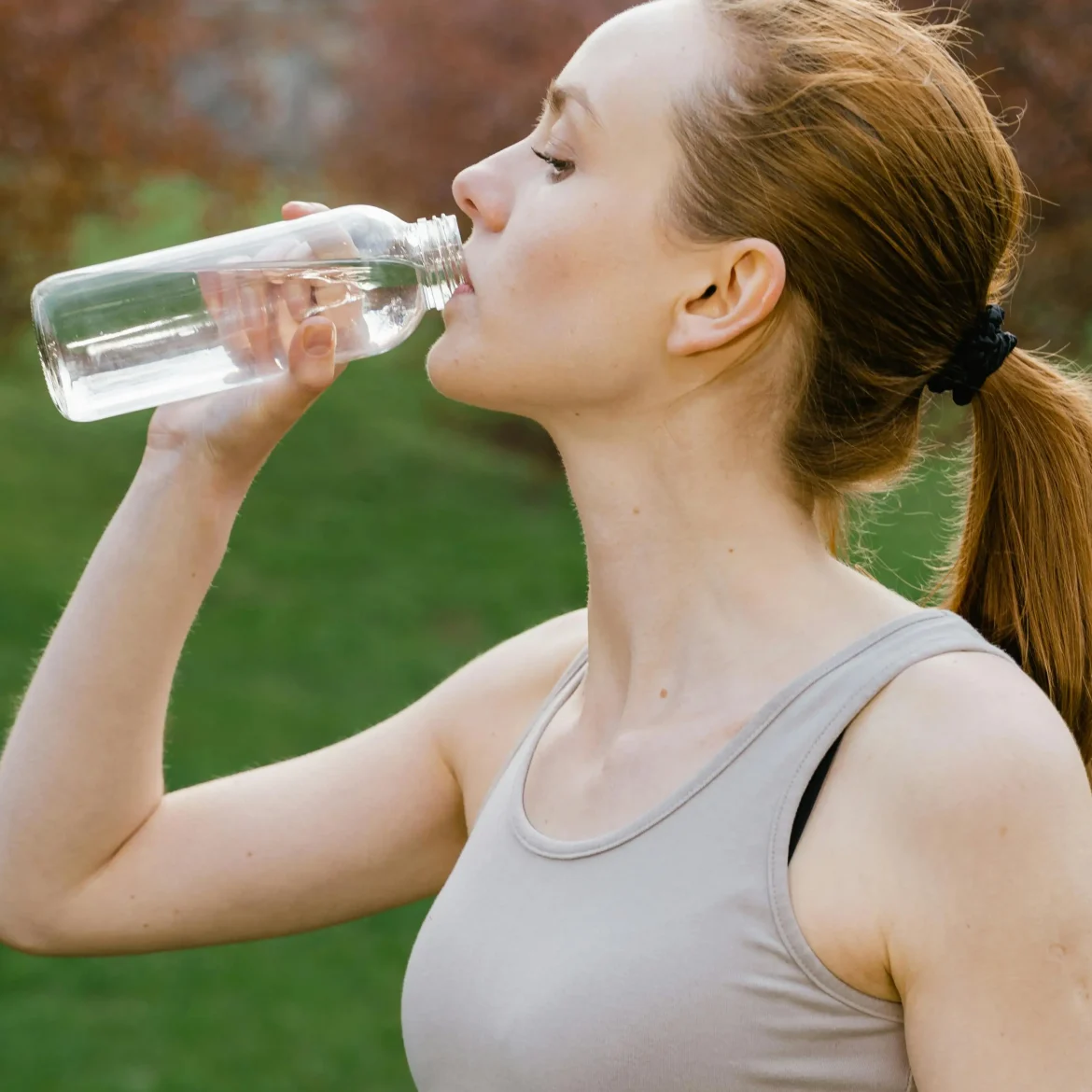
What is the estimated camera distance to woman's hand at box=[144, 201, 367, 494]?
2.21 metres

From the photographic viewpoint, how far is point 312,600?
7289 millimetres

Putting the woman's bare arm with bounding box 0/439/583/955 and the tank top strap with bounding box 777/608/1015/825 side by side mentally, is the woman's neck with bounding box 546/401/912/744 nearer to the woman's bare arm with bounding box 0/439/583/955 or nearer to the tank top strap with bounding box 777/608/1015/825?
the tank top strap with bounding box 777/608/1015/825

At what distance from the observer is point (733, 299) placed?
1968 millimetres

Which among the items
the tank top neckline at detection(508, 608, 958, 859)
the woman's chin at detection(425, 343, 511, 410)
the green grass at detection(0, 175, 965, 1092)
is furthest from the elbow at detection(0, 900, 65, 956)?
the green grass at detection(0, 175, 965, 1092)

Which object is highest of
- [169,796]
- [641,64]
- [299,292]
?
[641,64]

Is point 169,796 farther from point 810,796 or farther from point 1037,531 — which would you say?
point 1037,531

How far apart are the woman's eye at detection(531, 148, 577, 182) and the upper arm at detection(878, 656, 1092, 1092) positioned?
84 centimetres

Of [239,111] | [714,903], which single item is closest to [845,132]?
[714,903]

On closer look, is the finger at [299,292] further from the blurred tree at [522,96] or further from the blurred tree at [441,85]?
the blurred tree at [441,85]

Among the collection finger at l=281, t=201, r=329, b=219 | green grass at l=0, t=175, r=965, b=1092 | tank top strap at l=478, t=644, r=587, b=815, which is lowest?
green grass at l=0, t=175, r=965, b=1092

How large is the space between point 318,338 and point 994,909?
1.15m

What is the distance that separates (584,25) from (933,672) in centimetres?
525

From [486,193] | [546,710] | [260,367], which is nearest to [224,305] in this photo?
[260,367]

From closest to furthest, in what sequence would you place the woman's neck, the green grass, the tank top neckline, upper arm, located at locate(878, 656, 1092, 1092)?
upper arm, located at locate(878, 656, 1092, 1092) < the tank top neckline < the woman's neck < the green grass
